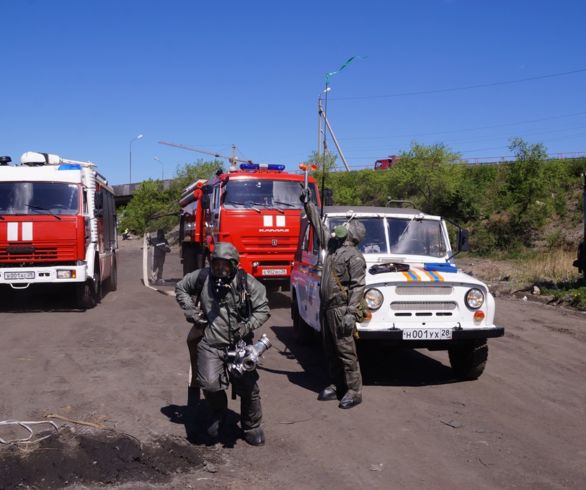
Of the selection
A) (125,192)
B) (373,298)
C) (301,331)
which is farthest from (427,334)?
(125,192)

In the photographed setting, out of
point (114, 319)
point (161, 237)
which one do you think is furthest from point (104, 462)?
point (161, 237)

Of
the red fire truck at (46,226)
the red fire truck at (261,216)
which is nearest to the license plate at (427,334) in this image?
the red fire truck at (261,216)

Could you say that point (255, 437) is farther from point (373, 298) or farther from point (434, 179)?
point (434, 179)

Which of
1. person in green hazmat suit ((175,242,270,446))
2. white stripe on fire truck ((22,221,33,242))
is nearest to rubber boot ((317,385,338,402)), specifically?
person in green hazmat suit ((175,242,270,446))

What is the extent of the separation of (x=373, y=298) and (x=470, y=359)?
143cm

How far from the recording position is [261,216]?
1409 centimetres

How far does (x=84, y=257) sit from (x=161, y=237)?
728 cm

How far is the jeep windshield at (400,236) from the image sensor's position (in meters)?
8.62

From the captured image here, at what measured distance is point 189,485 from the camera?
15.2 feet

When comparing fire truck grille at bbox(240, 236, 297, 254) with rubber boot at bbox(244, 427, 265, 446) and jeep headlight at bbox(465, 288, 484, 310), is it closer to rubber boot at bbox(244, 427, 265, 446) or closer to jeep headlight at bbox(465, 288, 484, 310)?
jeep headlight at bbox(465, 288, 484, 310)

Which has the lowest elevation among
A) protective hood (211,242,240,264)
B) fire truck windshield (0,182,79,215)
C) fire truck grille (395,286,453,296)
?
fire truck grille (395,286,453,296)

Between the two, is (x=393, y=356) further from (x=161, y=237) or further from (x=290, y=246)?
(x=161, y=237)

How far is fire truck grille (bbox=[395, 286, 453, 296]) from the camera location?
7.23 m

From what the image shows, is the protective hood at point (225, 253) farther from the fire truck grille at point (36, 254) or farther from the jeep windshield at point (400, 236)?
the fire truck grille at point (36, 254)
